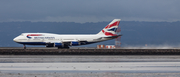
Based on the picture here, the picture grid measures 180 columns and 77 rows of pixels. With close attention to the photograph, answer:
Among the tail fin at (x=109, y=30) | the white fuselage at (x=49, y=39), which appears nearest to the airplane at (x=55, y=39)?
the white fuselage at (x=49, y=39)

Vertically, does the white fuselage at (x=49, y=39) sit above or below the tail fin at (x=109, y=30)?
below

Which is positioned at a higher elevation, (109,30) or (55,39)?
(109,30)

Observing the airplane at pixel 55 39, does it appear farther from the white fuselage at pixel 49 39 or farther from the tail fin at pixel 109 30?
the tail fin at pixel 109 30

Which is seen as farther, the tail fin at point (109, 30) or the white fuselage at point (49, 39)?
the tail fin at point (109, 30)

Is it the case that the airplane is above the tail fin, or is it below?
A: below

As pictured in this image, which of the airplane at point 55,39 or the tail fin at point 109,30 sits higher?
the tail fin at point 109,30

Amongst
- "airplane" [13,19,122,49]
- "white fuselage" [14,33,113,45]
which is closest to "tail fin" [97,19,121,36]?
"airplane" [13,19,122,49]

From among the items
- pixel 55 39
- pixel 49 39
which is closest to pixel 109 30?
pixel 55 39

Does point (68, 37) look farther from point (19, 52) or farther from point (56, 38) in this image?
point (19, 52)

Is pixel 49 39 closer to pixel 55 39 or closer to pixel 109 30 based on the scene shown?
pixel 55 39

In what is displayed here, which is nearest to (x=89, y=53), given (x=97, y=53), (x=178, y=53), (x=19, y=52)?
(x=97, y=53)

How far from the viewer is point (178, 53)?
4456 centimetres

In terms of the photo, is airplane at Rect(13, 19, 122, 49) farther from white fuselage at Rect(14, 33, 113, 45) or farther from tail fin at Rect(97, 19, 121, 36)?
tail fin at Rect(97, 19, 121, 36)
